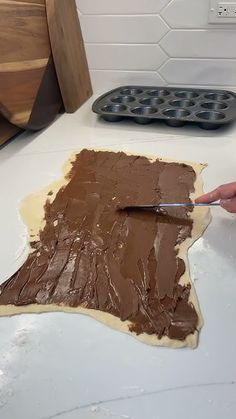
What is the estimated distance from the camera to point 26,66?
998 mm

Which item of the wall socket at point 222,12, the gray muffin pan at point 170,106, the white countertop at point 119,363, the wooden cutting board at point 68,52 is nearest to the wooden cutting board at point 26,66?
the wooden cutting board at point 68,52

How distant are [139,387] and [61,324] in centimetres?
15

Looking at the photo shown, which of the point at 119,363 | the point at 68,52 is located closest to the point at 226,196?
the point at 119,363

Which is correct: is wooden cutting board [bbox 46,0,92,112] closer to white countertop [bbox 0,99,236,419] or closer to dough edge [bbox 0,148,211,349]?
dough edge [bbox 0,148,211,349]

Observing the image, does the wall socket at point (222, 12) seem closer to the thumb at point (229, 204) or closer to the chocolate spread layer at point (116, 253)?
the chocolate spread layer at point (116, 253)

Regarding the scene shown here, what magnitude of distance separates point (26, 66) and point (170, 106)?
411mm

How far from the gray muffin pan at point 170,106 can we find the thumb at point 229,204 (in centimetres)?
37

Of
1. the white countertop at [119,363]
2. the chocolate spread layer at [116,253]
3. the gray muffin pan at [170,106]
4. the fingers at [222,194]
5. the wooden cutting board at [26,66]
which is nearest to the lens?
the white countertop at [119,363]

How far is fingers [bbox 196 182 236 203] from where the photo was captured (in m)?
0.69

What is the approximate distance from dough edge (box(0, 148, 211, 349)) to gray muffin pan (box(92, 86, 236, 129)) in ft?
0.56

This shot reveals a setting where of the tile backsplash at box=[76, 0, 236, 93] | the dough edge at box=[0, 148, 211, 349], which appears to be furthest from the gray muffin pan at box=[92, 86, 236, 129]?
the dough edge at box=[0, 148, 211, 349]

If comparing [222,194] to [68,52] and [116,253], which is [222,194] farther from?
[68,52]

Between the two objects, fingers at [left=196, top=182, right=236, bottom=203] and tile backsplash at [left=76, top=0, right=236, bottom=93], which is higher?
tile backsplash at [left=76, top=0, right=236, bottom=93]

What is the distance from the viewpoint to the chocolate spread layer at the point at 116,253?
577 millimetres
